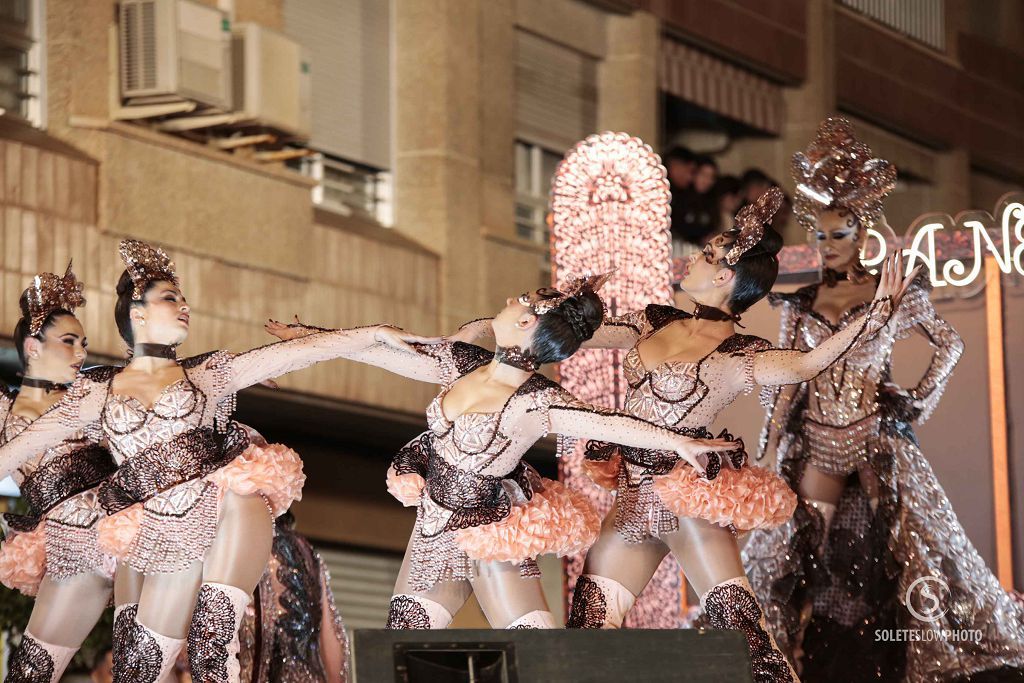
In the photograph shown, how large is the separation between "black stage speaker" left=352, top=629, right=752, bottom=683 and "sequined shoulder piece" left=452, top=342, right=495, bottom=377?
1303mm

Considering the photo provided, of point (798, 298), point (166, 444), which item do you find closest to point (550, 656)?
point (166, 444)

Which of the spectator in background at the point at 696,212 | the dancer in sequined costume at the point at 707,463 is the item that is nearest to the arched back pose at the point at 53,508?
the dancer in sequined costume at the point at 707,463

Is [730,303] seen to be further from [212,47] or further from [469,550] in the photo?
[212,47]

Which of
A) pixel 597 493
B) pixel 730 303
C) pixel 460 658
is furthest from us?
pixel 597 493

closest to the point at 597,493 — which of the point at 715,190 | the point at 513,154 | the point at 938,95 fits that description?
the point at 513,154

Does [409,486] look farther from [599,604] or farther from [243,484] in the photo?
[599,604]

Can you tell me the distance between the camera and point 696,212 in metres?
14.1

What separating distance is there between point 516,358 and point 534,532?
545 mm

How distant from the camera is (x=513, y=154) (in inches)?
524

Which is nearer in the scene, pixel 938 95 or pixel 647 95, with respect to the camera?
pixel 647 95

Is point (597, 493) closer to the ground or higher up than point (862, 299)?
closer to the ground

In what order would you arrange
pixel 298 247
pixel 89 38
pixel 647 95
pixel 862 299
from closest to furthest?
pixel 862 299
pixel 89 38
pixel 298 247
pixel 647 95

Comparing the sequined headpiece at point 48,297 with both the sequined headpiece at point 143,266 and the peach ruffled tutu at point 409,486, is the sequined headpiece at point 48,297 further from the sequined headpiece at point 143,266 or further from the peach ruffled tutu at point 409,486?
the peach ruffled tutu at point 409,486

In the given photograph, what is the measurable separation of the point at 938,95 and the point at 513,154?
14.8 ft
